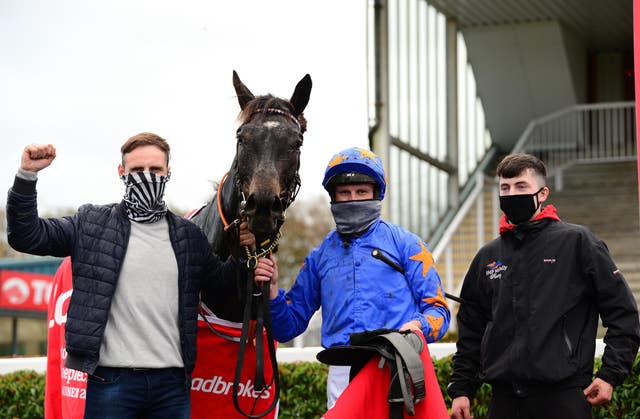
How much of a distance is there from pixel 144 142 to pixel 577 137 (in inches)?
610

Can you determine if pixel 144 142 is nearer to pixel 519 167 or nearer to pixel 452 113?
pixel 519 167

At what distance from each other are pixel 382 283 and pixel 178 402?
35.3 inches

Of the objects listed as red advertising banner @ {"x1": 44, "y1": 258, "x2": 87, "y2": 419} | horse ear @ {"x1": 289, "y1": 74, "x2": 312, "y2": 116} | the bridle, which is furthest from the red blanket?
red advertising banner @ {"x1": 44, "y1": 258, "x2": 87, "y2": 419}

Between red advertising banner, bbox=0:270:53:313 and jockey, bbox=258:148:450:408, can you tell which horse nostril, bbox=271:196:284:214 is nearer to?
jockey, bbox=258:148:450:408

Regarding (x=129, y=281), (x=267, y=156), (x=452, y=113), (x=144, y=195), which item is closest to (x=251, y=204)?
(x=267, y=156)

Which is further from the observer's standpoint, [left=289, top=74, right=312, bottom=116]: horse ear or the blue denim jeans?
[left=289, top=74, right=312, bottom=116]: horse ear

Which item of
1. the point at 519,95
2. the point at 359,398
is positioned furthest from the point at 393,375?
the point at 519,95

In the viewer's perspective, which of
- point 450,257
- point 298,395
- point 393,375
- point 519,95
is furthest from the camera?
point 519,95

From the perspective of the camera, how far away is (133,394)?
3543 millimetres

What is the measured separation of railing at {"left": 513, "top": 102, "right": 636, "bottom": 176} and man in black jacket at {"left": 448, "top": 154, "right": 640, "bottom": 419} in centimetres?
1392

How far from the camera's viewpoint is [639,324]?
13.1 ft

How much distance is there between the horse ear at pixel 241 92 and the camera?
161 inches

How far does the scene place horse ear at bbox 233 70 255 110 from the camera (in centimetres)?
408

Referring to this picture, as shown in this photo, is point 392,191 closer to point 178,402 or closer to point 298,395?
point 298,395
